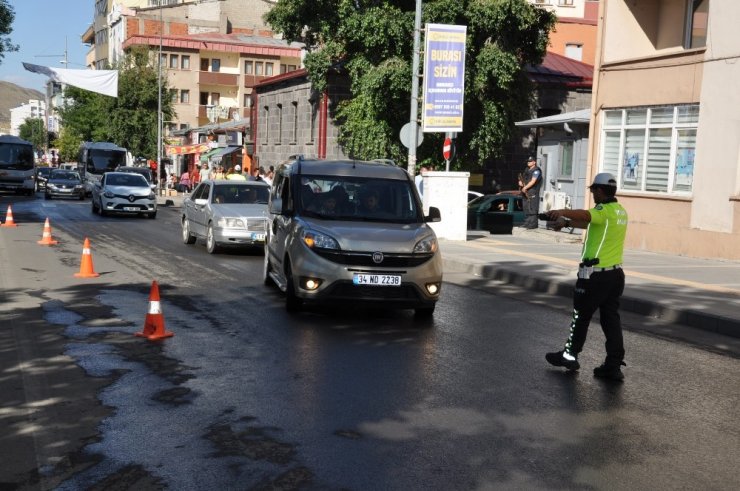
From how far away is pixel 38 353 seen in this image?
8.42 m

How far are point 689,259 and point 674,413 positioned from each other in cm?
1315

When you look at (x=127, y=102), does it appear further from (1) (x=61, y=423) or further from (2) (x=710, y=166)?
(1) (x=61, y=423)

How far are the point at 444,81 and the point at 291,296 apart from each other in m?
14.1

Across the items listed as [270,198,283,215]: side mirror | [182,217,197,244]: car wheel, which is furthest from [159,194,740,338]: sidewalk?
[182,217,197,244]: car wheel

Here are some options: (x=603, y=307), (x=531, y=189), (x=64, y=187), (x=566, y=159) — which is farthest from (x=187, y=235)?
(x=64, y=187)

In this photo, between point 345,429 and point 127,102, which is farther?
point 127,102

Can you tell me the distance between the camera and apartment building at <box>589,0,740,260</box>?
1905 cm

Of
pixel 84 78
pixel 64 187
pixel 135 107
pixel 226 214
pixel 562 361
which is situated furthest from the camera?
pixel 135 107

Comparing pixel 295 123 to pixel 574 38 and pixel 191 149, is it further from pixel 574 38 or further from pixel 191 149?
pixel 574 38

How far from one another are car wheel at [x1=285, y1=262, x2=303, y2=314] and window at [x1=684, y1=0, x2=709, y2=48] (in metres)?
13.5

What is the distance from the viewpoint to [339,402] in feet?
22.4

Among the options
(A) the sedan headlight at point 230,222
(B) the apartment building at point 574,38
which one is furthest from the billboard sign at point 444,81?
(B) the apartment building at point 574,38

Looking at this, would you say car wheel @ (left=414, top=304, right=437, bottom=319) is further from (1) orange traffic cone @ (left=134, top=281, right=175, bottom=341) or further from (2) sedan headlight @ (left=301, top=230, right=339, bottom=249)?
(1) orange traffic cone @ (left=134, top=281, right=175, bottom=341)

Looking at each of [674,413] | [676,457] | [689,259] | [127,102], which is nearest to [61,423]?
[676,457]
